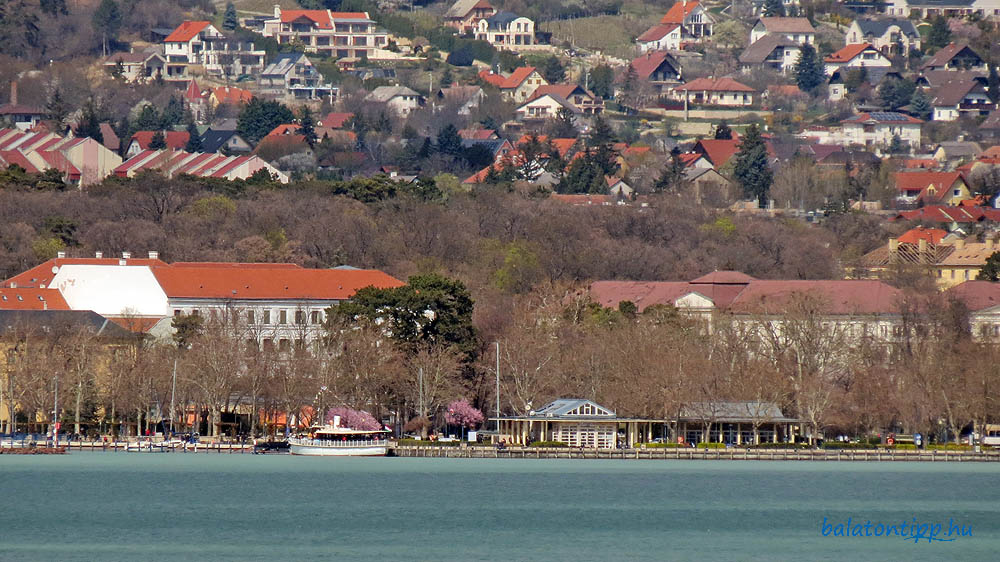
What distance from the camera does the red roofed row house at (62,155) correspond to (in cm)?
14275

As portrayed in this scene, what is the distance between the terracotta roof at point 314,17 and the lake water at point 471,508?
115 m

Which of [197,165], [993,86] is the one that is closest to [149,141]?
[197,165]

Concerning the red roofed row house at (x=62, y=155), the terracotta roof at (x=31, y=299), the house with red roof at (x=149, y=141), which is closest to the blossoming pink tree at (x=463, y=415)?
the terracotta roof at (x=31, y=299)

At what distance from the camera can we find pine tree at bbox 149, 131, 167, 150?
15288 centimetres

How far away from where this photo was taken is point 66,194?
12631 cm

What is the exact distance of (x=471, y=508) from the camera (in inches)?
2598

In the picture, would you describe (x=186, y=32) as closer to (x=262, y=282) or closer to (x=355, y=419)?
(x=262, y=282)

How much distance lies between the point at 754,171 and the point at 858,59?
5094cm

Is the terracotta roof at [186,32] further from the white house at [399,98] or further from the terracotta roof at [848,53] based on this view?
the terracotta roof at [848,53]

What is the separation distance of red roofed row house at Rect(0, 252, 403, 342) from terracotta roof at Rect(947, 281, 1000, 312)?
92.1ft

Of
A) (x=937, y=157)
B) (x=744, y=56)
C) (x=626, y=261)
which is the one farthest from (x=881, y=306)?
(x=744, y=56)

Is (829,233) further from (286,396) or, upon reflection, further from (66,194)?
(286,396)

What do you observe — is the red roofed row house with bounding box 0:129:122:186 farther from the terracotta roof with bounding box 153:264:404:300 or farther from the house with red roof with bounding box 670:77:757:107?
the house with red roof with bounding box 670:77:757:107

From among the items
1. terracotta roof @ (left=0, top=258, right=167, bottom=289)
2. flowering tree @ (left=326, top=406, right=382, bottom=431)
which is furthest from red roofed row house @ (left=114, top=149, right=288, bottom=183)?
flowering tree @ (left=326, top=406, right=382, bottom=431)
